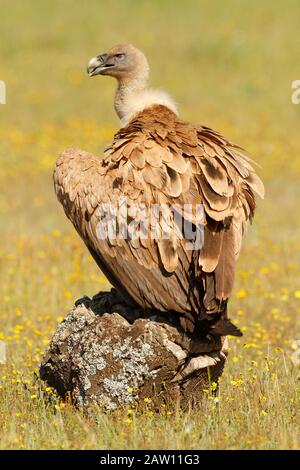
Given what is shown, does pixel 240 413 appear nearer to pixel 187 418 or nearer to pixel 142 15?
pixel 187 418

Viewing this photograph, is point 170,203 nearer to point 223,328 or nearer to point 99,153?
point 223,328

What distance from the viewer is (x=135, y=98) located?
272 inches

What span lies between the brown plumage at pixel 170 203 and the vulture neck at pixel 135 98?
18.8 inches

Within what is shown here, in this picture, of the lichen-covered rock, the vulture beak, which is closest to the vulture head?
the vulture beak

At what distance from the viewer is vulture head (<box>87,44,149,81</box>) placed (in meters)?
7.15

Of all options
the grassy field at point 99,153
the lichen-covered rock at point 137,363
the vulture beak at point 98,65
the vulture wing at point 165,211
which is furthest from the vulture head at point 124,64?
the grassy field at point 99,153

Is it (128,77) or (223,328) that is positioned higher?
(128,77)

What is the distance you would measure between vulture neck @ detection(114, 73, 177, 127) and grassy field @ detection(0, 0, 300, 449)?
2071 millimetres

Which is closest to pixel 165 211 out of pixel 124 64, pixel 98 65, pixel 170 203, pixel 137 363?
pixel 170 203

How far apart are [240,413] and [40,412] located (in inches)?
52.0

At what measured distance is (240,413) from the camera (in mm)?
5676

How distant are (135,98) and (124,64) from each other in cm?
45

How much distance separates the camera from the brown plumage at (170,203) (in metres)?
5.55
